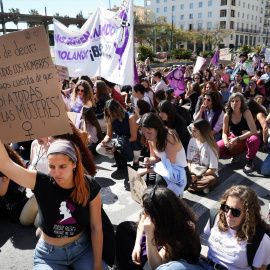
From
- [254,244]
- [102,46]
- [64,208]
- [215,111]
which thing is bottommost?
[254,244]

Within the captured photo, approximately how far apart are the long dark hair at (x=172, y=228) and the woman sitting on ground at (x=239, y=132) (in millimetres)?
3282

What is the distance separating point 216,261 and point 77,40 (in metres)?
5.23

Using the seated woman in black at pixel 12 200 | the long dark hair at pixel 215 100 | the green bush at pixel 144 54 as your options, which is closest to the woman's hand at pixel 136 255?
the seated woman in black at pixel 12 200

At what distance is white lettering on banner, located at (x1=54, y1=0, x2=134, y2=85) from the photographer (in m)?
5.01

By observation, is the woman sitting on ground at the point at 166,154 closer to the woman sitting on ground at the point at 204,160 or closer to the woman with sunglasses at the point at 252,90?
the woman sitting on ground at the point at 204,160

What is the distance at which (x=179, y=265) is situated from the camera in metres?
1.86

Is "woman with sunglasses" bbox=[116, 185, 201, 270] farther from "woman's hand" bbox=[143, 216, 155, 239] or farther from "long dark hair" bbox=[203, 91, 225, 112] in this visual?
"long dark hair" bbox=[203, 91, 225, 112]

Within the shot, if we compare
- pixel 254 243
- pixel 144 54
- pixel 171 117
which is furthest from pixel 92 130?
pixel 144 54

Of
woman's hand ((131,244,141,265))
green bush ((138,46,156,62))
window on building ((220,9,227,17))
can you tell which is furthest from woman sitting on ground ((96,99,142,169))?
window on building ((220,9,227,17))

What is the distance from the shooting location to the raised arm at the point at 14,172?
2.04 meters

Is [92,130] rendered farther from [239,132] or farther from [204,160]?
[239,132]

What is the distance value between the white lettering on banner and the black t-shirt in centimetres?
315

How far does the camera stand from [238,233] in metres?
2.25

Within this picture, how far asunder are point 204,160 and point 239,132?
1.40 metres
